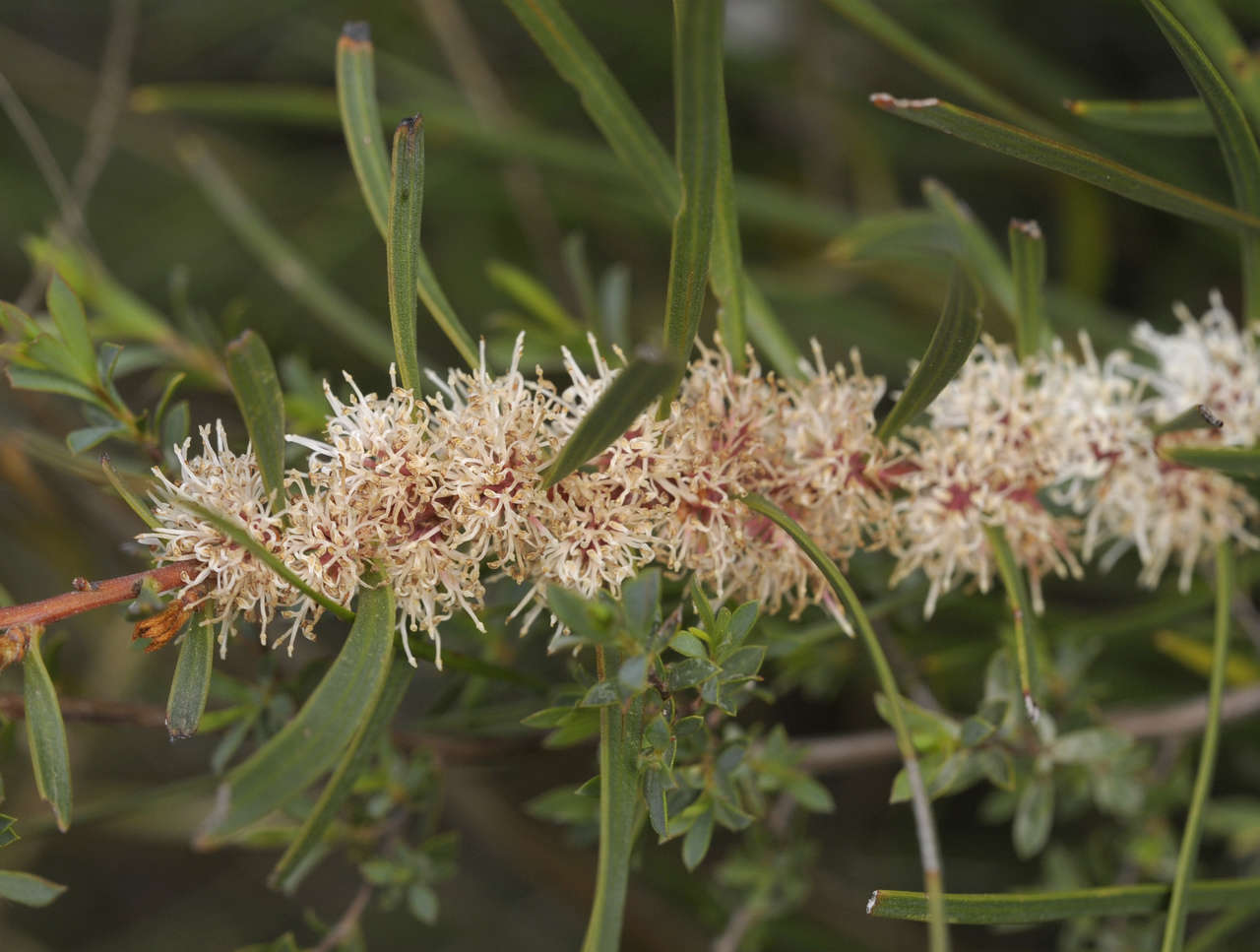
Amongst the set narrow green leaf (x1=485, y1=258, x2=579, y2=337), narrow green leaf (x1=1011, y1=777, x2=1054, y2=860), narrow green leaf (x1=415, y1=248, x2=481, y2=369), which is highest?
narrow green leaf (x1=485, y1=258, x2=579, y2=337)

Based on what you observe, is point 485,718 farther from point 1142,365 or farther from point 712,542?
point 1142,365

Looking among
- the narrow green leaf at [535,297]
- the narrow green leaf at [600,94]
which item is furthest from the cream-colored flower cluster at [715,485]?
the narrow green leaf at [535,297]

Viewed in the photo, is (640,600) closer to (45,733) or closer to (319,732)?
(319,732)

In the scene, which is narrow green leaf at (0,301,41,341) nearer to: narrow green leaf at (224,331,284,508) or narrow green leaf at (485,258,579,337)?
narrow green leaf at (224,331,284,508)

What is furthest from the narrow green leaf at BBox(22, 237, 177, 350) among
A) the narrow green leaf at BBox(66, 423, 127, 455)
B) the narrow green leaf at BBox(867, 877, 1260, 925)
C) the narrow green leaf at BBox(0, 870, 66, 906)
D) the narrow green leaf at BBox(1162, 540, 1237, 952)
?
the narrow green leaf at BBox(1162, 540, 1237, 952)

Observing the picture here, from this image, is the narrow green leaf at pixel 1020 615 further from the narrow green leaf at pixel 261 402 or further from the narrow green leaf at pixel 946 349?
the narrow green leaf at pixel 261 402
